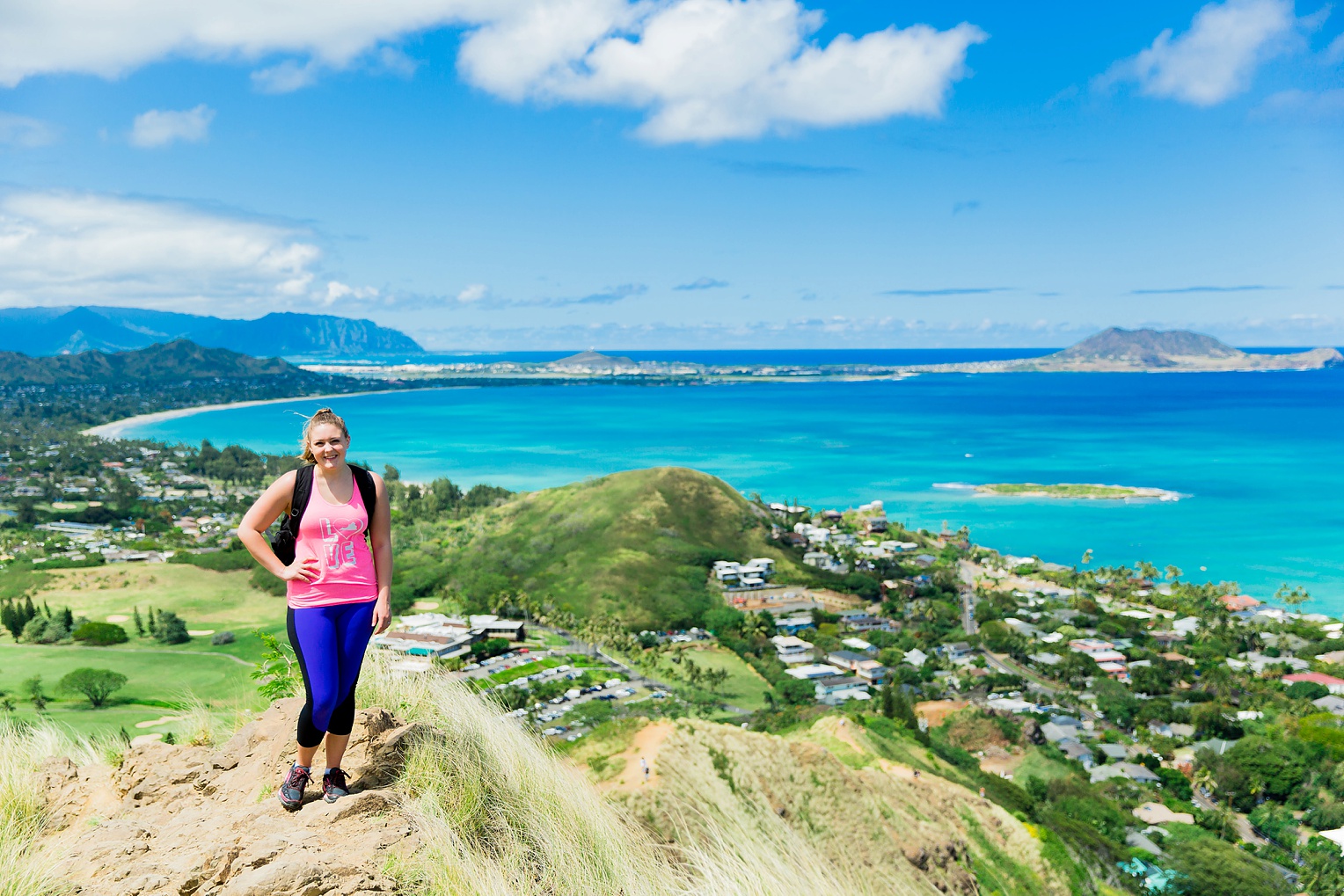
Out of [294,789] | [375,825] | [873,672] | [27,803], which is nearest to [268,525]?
[294,789]

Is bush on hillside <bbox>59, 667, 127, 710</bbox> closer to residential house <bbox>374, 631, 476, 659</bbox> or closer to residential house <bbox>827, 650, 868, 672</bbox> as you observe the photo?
residential house <bbox>374, 631, 476, 659</bbox>

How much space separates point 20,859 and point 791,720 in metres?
24.8

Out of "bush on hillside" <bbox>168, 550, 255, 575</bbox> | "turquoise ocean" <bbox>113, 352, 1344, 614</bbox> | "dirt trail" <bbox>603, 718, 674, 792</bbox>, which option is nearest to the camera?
"dirt trail" <bbox>603, 718, 674, 792</bbox>

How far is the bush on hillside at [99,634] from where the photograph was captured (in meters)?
36.2

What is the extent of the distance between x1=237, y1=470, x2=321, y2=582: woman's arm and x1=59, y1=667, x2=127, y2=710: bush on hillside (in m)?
28.9

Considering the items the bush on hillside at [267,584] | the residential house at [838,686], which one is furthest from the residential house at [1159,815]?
the bush on hillside at [267,584]

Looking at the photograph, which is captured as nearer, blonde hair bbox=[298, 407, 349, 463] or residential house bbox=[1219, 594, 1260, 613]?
blonde hair bbox=[298, 407, 349, 463]

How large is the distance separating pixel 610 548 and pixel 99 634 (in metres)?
26.0

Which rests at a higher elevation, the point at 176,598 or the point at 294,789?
the point at 294,789

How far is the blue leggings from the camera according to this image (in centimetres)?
404

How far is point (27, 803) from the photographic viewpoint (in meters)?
4.70

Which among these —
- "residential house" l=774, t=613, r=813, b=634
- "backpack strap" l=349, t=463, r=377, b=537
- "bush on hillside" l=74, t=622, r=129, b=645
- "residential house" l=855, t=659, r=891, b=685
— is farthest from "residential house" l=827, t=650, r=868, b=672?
"backpack strap" l=349, t=463, r=377, b=537

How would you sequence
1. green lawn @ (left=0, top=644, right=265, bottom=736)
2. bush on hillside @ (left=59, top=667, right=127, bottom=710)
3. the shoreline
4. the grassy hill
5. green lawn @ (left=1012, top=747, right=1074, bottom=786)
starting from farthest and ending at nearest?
the shoreline < the grassy hill < bush on hillside @ (left=59, top=667, right=127, bottom=710) < green lawn @ (left=1012, top=747, right=1074, bottom=786) < green lawn @ (left=0, top=644, right=265, bottom=736)

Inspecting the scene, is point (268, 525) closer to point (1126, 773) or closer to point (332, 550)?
point (332, 550)
